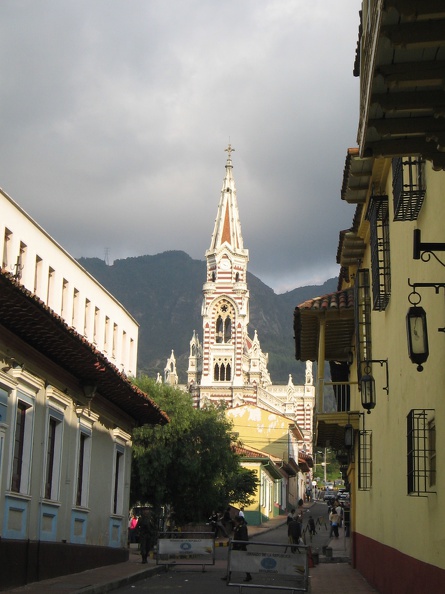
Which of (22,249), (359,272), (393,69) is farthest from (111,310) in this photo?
(393,69)

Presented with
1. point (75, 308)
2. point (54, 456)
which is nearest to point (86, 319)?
point (75, 308)

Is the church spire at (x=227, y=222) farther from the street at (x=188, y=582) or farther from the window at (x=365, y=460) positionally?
the window at (x=365, y=460)

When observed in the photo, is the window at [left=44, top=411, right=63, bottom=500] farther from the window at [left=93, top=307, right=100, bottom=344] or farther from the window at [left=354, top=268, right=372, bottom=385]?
the window at [left=93, top=307, right=100, bottom=344]

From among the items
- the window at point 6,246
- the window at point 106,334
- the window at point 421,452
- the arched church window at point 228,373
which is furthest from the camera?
the arched church window at point 228,373

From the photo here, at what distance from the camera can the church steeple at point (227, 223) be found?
101688 mm

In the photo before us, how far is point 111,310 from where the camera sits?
103 feet

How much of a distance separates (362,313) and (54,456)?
6435mm

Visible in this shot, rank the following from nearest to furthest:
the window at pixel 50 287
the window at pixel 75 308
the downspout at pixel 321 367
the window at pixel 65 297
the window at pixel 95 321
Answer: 1. the downspout at pixel 321 367
2. the window at pixel 50 287
3. the window at pixel 65 297
4. the window at pixel 75 308
5. the window at pixel 95 321

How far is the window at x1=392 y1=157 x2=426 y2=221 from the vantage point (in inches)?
419

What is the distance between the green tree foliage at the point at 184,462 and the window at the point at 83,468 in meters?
18.3

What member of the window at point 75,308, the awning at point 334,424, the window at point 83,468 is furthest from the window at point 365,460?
the window at point 75,308

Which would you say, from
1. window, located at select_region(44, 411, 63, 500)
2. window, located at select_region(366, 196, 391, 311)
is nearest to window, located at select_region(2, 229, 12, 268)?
window, located at select_region(44, 411, 63, 500)

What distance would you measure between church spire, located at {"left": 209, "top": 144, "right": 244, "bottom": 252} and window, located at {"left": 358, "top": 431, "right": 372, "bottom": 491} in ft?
Result: 267

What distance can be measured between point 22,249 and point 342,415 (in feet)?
30.0
